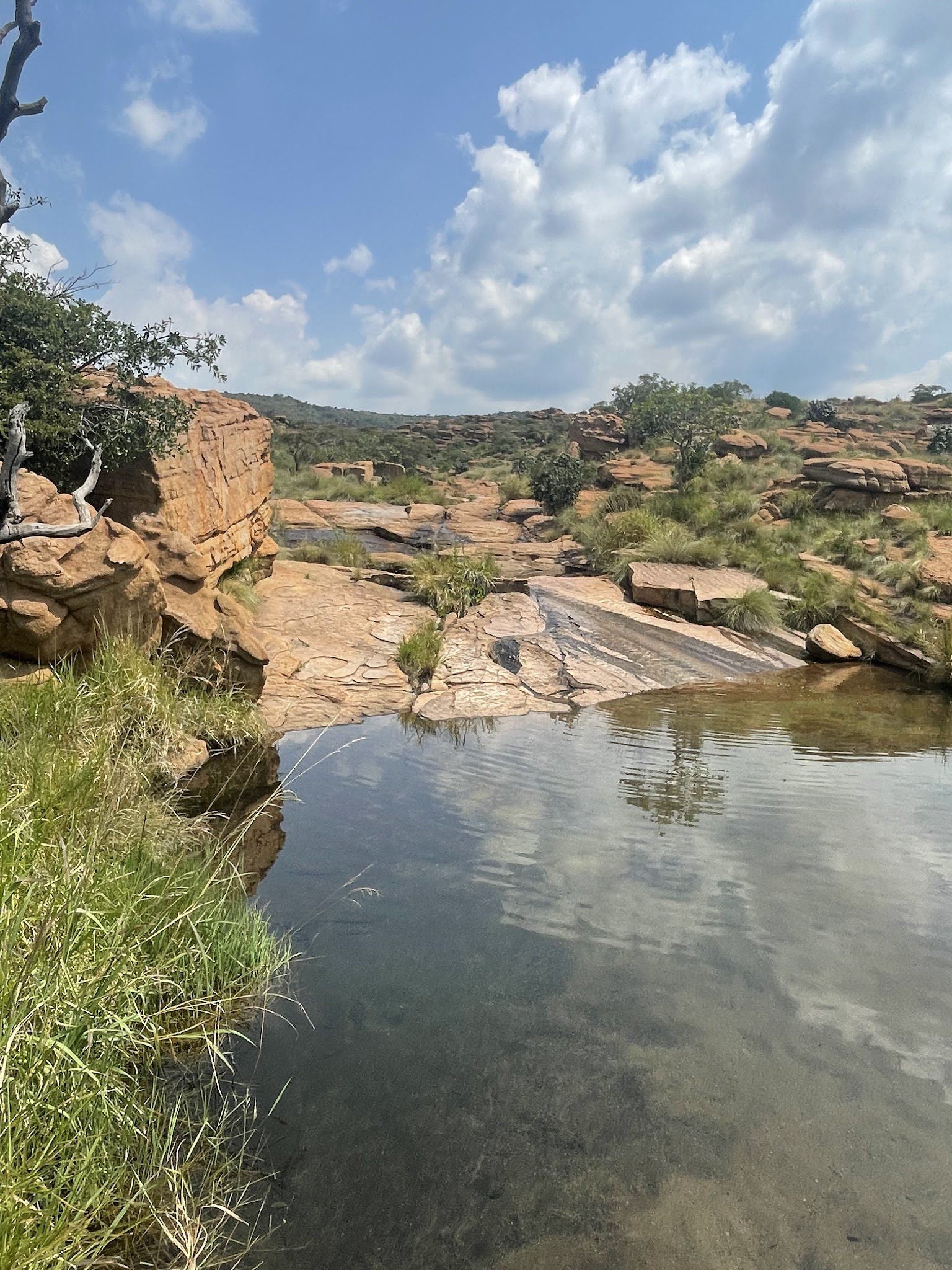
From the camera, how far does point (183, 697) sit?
5.85 m

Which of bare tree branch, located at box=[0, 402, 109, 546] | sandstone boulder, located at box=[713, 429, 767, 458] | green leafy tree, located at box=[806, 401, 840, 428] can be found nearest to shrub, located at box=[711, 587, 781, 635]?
bare tree branch, located at box=[0, 402, 109, 546]

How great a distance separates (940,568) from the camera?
11.4 m

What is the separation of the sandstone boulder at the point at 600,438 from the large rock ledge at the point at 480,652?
728 inches

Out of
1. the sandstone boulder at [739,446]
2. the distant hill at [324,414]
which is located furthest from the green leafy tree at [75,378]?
the distant hill at [324,414]

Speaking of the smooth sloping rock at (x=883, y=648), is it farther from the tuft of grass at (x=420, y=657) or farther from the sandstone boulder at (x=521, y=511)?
the sandstone boulder at (x=521, y=511)

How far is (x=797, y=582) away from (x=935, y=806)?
7390mm

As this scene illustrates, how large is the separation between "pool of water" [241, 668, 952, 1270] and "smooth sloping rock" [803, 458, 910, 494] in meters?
13.7

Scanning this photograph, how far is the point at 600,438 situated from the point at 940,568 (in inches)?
751

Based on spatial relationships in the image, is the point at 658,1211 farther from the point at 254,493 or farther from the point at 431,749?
the point at 254,493

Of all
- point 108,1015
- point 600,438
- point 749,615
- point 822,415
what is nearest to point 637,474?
point 600,438

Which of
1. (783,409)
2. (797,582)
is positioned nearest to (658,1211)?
(797,582)

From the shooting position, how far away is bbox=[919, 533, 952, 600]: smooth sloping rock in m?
10.9

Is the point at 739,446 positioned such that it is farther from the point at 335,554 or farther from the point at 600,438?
the point at 335,554

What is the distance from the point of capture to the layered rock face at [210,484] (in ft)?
24.8
